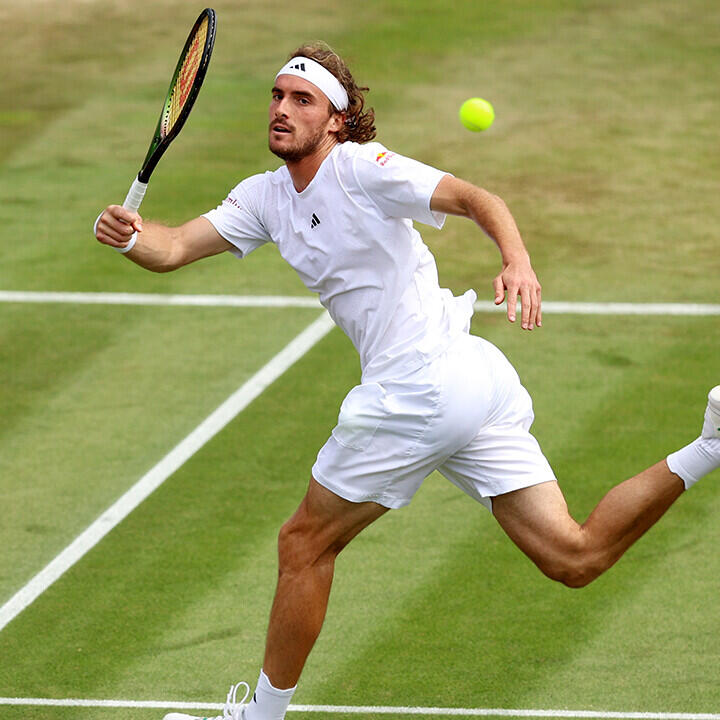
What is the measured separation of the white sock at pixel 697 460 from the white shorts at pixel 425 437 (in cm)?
49

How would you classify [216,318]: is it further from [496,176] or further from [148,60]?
[148,60]

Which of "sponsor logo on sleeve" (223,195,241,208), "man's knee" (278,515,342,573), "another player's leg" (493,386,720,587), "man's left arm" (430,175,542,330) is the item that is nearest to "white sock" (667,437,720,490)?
"another player's leg" (493,386,720,587)

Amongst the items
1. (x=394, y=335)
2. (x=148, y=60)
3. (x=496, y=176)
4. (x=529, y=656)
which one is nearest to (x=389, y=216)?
(x=394, y=335)

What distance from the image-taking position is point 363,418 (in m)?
6.24

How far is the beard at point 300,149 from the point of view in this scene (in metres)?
6.31

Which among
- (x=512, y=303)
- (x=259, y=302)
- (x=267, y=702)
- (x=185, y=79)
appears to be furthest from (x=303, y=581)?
(x=259, y=302)

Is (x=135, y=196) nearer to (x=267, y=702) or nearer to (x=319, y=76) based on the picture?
(x=319, y=76)

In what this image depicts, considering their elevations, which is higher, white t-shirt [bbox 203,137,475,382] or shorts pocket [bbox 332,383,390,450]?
white t-shirt [bbox 203,137,475,382]

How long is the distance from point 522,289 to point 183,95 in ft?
5.55

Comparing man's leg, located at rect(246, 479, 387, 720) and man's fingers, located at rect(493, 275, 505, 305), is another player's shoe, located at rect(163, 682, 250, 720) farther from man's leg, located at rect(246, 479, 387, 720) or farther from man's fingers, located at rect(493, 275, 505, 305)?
man's fingers, located at rect(493, 275, 505, 305)

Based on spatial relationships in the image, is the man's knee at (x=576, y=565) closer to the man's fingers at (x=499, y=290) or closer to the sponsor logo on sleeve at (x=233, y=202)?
the man's fingers at (x=499, y=290)

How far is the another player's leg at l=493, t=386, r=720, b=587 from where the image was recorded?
6.36 meters

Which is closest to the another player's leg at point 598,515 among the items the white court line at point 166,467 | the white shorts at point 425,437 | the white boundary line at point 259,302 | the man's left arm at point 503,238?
the white shorts at point 425,437

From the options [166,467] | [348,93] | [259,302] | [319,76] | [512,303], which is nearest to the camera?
[512,303]
